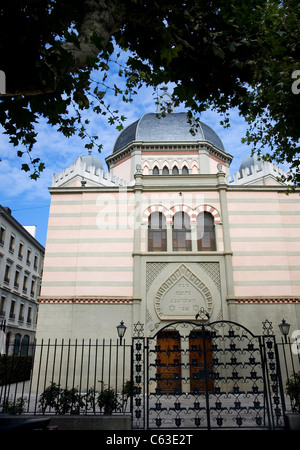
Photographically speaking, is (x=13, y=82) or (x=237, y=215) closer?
(x=13, y=82)

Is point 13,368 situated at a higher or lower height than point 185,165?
lower

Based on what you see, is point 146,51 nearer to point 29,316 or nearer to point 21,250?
point 21,250

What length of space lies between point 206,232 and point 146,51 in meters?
10.3

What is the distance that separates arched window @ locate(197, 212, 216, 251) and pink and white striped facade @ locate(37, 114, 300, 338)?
0.27 metres

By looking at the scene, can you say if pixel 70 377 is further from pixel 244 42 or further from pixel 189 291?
pixel 244 42

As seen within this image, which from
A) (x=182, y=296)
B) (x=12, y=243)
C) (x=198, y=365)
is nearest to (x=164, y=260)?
(x=182, y=296)

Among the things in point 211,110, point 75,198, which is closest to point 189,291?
point 75,198

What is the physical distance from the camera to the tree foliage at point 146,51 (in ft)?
15.2

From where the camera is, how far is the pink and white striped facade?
14.0m

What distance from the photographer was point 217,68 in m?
6.24

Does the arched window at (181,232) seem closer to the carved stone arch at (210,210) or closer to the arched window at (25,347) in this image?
the carved stone arch at (210,210)

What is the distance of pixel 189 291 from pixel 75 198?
278 inches

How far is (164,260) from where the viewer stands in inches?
583
